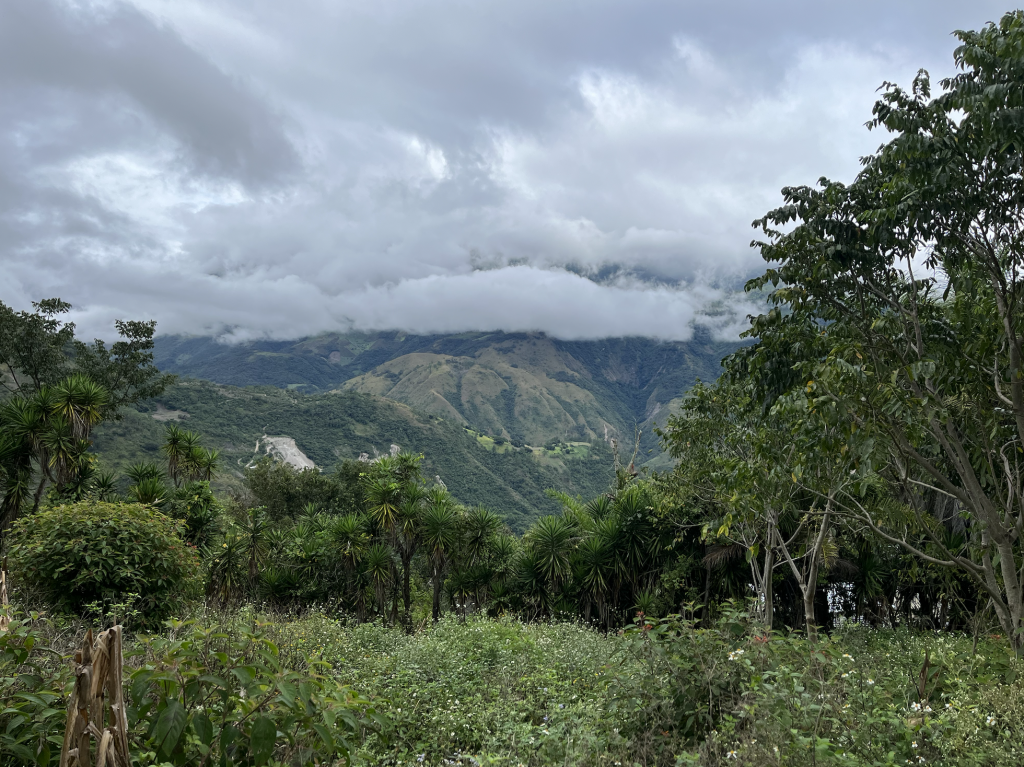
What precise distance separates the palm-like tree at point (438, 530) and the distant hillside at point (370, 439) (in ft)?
150

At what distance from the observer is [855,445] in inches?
151

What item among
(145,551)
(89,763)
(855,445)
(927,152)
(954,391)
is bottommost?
(145,551)

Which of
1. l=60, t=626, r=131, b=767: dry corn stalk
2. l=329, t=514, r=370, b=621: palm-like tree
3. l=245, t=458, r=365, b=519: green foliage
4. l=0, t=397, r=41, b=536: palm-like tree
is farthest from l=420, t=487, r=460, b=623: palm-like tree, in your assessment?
l=245, t=458, r=365, b=519: green foliage

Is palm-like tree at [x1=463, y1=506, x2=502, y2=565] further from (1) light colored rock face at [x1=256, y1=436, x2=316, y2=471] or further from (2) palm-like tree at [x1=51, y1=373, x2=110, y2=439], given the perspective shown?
(1) light colored rock face at [x1=256, y1=436, x2=316, y2=471]

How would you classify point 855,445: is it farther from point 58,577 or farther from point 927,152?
point 58,577

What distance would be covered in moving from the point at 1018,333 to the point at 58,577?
1047cm

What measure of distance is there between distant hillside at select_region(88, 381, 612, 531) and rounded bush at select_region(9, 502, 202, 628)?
51061mm

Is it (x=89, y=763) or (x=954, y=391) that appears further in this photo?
(x=954, y=391)

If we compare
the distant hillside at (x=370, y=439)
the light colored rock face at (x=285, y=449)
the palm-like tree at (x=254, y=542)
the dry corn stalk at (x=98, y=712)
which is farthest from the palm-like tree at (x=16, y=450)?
the light colored rock face at (x=285, y=449)

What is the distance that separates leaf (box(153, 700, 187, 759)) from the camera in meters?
1.88

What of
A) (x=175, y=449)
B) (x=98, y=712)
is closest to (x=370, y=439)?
(x=175, y=449)

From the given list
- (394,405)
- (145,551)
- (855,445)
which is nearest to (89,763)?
(855,445)

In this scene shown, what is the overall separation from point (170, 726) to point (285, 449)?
80.8 metres

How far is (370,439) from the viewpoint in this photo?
91688 millimetres
